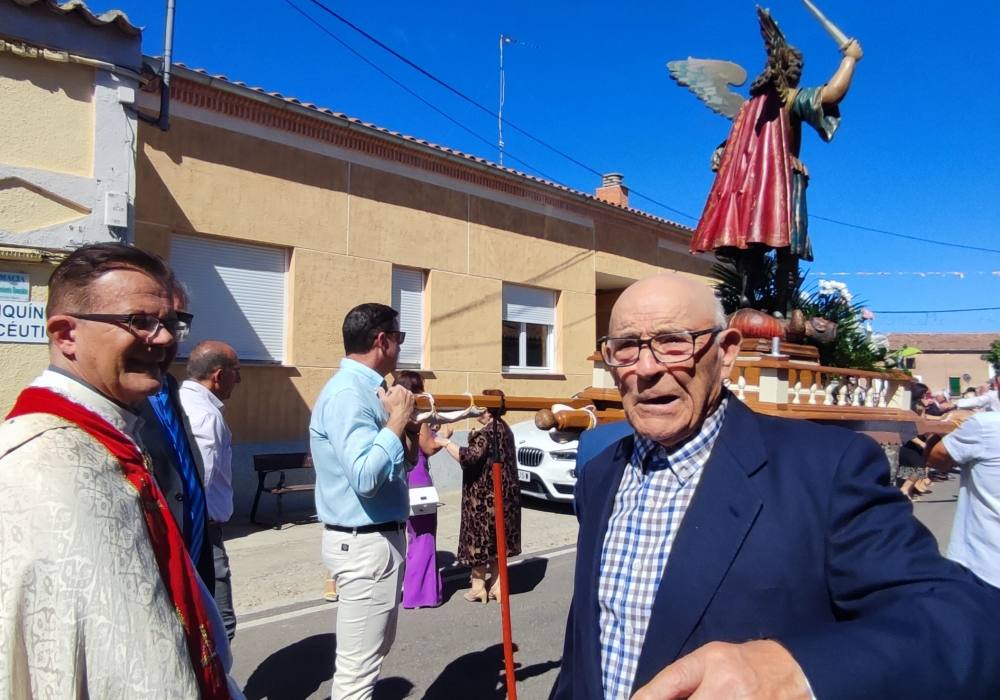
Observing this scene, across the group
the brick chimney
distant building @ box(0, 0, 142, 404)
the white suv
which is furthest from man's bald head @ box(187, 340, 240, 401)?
the brick chimney

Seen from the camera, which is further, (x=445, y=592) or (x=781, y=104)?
(x=445, y=592)

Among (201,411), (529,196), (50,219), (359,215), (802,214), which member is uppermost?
(529,196)

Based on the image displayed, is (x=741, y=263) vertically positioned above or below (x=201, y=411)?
above

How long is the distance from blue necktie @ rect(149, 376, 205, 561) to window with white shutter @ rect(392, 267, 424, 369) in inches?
343

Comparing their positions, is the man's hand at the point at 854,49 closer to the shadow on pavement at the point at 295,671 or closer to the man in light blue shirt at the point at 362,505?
the man in light blue shirt at the point at 362,505

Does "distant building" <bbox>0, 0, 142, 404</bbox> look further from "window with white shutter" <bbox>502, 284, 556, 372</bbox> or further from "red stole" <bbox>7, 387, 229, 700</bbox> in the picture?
"window with white shutter" <bbox>502, 284, 556, 372</bbox>

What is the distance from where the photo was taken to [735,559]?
4.69ft

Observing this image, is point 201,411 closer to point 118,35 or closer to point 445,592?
point 445,592

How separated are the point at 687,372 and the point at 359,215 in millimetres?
9494

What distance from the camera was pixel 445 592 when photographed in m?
6.64

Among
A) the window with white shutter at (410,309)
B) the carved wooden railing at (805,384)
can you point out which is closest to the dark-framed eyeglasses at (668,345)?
the carved wooden railing at (805,384)

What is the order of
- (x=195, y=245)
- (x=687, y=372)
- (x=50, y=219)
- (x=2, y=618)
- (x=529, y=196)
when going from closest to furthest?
(x=2, y=618), (x=687, y=372), (x=50, y=219), (x=195, y=245), (x=529, y=196)

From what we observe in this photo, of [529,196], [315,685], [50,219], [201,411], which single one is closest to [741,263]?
[201,411]

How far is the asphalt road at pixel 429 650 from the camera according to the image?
4.48 m
